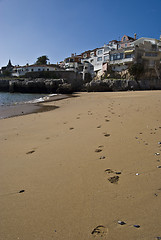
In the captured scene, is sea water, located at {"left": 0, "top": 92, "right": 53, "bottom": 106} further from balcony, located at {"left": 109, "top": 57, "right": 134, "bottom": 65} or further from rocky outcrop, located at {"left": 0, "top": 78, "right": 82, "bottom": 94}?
balcony, located at {"left": 109, "top": 57, "right": 134, "bottom": 65}

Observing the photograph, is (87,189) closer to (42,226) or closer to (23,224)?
(42,226)

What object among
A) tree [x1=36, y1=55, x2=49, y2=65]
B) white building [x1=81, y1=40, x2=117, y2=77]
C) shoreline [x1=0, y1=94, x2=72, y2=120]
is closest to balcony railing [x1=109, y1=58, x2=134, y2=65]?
white building [x1=81, y1=40, x2=117, y2=77]

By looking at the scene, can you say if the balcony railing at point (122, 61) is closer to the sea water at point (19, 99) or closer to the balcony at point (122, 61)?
the balcony at point (122, 61)

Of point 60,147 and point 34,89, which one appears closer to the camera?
point 60,147

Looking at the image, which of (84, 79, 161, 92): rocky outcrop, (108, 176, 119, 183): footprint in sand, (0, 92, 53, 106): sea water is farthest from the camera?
(84, 79, 161, 92): rocky outcrop

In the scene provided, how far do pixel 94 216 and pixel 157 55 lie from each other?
4152 cm

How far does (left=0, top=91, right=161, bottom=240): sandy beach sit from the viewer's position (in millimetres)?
1390

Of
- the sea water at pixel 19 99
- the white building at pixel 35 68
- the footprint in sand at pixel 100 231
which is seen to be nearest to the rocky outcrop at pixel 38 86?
the sea water at pixel 19 99

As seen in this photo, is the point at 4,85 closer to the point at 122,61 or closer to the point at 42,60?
the point at 122,61

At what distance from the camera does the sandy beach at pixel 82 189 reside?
139cm

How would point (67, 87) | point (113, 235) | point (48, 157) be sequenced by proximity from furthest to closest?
point (67, 87) < point (48, 157) < point (113, 235)

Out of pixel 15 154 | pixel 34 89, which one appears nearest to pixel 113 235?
pixel 15 154

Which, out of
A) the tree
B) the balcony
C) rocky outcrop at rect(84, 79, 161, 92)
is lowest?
rocky outcrop at rect(84, 79, 161, 92)

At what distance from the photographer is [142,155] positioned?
265 centimetres
